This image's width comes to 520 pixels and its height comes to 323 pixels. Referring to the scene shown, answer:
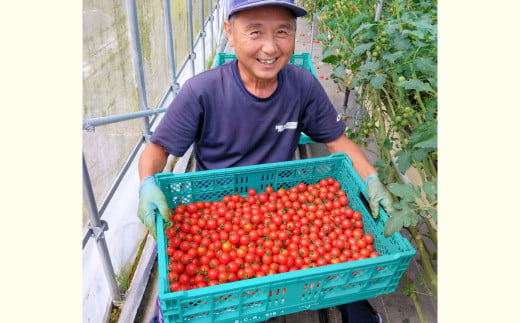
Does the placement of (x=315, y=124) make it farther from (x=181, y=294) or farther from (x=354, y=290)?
(x=181, y=294)

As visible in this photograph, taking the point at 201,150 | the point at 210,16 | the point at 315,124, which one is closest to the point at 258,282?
the point at 201,150

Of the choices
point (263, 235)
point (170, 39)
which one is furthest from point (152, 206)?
point (170, 39)

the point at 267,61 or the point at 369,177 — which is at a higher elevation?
the point at 267,61

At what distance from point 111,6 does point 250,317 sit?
1849 mm

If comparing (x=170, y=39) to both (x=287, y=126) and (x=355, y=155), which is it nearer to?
(x=287, y=126)

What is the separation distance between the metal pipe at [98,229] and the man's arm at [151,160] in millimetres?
274

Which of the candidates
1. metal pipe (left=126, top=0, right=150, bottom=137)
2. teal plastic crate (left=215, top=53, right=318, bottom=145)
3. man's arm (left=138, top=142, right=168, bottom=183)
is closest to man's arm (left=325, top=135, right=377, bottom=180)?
man's arm (left=138, top=142, right=168, bottom=183)

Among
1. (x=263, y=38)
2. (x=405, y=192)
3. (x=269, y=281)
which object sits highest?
(x=263, y=38)

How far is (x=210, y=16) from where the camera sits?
19.2 ft

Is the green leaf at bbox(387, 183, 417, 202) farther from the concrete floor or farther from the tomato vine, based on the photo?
the concrete floor

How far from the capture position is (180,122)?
174cm

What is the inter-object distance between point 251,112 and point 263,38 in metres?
0.42

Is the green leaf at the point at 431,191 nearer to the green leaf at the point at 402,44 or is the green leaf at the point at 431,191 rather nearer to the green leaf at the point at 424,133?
the green leaf at the point at 424,133

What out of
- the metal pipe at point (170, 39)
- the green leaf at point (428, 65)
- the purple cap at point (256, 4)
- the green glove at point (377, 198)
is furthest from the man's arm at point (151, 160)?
the metal pipe at point (170, 39)
